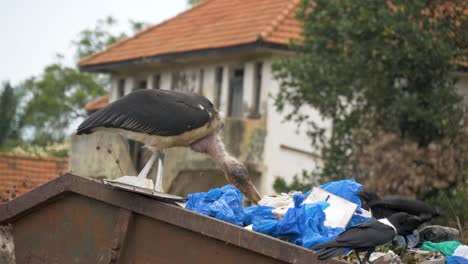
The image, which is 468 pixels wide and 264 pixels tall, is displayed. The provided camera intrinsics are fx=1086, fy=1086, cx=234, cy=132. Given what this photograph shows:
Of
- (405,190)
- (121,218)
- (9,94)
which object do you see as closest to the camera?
(121,218)

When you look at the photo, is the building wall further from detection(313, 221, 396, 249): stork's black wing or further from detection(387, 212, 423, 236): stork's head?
detection(313, 221, 396, 249): stork's black wing

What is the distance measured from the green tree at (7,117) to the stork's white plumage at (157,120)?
110 feet

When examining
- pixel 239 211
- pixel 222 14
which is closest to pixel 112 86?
pixel 222 14

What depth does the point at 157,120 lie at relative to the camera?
705 cm

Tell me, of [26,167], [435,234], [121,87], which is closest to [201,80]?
[121,87]

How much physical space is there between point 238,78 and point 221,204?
1776 cm

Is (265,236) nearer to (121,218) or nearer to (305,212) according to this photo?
(305,212)

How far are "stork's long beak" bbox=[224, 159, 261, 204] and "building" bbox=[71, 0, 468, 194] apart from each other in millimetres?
12685

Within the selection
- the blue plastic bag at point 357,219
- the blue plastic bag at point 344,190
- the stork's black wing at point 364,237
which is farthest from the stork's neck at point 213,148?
the stork's black wing at point 364,237

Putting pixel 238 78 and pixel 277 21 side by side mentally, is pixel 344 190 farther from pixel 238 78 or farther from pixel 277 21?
pixel 238 78

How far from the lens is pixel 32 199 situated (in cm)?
680

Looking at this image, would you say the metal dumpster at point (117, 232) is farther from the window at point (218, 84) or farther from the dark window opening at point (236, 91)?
the window at point (218, 84)

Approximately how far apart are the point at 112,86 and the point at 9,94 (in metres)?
13.0

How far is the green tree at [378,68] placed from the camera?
17.8 meters
